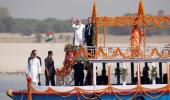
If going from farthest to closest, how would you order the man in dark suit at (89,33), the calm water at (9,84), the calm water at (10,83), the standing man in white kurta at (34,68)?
the calm water at (10,83), the calm water at (9,84), the standing man in white kurta at (34,68), the man in dark suit at (89,33)

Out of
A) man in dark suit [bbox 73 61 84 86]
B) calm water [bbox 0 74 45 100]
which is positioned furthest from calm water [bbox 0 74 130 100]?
man in dark suit [bbox 73 61 84 86]

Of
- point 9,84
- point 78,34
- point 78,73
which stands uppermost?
point 78,34

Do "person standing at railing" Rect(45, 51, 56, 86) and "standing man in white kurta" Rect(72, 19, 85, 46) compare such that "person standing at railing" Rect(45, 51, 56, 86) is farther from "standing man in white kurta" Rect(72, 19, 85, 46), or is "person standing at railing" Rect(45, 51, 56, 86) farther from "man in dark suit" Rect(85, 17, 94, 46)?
"man in dark suit" Rect(85, 17, 94, 46)

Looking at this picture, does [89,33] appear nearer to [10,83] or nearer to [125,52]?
[125,52]

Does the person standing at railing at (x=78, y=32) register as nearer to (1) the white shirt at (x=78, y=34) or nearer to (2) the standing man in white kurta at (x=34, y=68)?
(1) the white shirt at (x=78, y=34)

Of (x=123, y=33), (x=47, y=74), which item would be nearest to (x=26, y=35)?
(x=123, y=33)

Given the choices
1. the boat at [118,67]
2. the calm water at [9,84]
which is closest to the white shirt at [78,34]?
the boat at [118,67]

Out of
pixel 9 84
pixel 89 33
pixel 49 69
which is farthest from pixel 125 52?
pixel 9 84

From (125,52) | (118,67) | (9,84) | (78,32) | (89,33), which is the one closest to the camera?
(125,52)

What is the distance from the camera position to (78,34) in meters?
33.1

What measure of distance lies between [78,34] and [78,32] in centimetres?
7

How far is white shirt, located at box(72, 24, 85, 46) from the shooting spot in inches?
1300

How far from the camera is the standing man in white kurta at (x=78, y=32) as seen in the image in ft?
108

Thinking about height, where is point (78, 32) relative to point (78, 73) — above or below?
above
